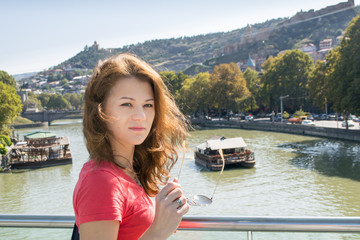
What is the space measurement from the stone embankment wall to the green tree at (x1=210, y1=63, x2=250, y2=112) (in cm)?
279

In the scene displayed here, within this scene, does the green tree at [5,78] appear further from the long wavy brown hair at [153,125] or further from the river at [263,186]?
the long wavy brown hair at [153,125]

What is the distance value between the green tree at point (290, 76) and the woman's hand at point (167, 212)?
4080 cm

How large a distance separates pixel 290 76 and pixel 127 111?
42.3 meters

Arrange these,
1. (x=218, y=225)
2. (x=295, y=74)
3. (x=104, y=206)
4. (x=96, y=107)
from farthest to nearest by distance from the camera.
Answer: (x=295, y=74)
(x=218, y=225)
(x=96, y=107)
(x=104, y=206)

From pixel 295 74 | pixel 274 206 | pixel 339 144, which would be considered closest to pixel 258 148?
pixel 339 144

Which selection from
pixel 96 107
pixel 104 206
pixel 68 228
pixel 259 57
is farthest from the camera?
pixel 259 57

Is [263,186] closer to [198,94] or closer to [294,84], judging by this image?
[294,84]

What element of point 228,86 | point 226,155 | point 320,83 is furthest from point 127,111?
point 228,86

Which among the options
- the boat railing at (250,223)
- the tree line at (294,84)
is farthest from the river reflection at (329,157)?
the boat railing at (250,223)

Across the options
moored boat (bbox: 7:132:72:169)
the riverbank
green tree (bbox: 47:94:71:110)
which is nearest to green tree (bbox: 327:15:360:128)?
Answer: moored boat (bbox: 7:132:72:169)

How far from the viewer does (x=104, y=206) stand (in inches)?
41.9

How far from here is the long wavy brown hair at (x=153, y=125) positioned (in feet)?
4.32

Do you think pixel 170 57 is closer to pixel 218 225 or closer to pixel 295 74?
pixel 295 74

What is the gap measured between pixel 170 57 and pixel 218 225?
7734 inches
